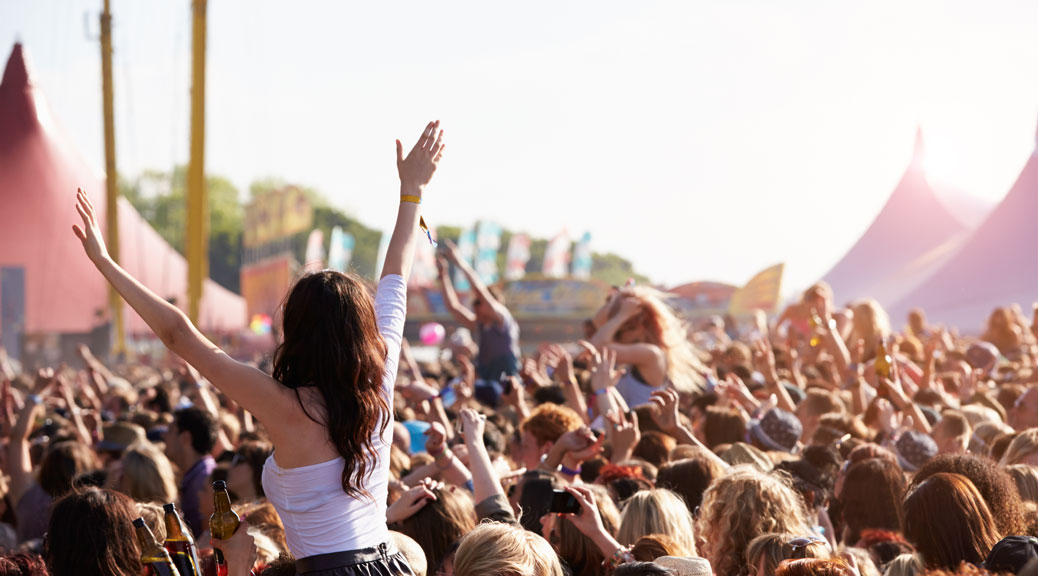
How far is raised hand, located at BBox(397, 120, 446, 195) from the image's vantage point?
2.98 m

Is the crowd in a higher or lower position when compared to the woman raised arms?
lower

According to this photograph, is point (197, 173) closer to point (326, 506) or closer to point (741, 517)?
point (741, 517)

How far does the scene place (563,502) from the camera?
3.24 metres

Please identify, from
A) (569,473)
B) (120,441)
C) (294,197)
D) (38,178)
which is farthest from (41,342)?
(569,473)

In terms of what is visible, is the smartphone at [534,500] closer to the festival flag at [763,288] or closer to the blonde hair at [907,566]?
the blonde hair at [907,566]

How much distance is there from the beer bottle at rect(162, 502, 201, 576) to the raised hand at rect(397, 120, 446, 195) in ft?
3.45

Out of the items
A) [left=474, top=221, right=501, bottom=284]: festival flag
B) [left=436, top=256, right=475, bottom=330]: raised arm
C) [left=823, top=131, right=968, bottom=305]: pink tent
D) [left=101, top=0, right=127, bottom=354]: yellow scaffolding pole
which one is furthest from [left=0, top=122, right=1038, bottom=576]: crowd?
[left=474, top=221, right=501, bottom=284]: festival flag

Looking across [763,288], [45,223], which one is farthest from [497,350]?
[45,223]

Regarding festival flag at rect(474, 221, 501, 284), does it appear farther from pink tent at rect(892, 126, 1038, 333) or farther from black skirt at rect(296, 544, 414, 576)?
black skirt at rect(296, 544, 414, 576)

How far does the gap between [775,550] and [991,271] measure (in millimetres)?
19316

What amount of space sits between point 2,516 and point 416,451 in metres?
2.10

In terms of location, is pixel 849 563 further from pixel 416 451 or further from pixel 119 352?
pixel 119 352

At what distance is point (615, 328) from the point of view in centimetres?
677

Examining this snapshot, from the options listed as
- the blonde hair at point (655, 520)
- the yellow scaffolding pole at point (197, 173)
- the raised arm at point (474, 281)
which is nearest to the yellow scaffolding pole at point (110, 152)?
the yellow scaffolding pole at point (197, 173)
